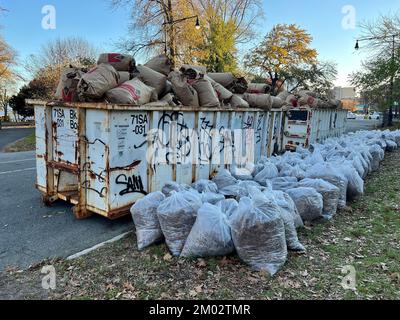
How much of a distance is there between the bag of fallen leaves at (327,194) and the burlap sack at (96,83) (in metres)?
3.15

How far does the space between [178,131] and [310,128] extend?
5.52 metres

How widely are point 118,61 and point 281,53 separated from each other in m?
25.7

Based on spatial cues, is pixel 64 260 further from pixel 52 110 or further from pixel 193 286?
pixel 52 110

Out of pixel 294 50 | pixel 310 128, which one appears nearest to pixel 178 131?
pixel 310 128

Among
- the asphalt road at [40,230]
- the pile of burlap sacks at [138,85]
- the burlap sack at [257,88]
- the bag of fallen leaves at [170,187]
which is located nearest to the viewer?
the asphalt road at [40,230]

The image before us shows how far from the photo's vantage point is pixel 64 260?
3289 mm

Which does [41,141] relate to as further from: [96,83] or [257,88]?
[257,88]

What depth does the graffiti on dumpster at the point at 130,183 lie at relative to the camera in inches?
161

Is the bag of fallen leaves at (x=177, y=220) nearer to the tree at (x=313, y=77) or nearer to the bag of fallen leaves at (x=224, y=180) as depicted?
the bag of fallen leaves at (x=224, y=180)

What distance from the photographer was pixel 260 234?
2967 mm

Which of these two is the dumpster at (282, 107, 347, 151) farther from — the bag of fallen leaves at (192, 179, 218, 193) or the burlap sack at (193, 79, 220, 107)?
the bag of fallen leaves at (192, 179, 218, 193)

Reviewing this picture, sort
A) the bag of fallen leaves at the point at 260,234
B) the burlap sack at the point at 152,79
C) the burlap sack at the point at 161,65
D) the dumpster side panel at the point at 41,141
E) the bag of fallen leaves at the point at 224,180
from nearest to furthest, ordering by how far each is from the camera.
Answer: the bag of fallen leaves at the point at 260,234
the dumpster side panel at the point at 41,141
the burlap sack at the point at 152,79
the bag of fallen leaves at the point at 224,180
the burlap sack at the point at 161,65

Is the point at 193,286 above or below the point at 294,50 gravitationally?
below

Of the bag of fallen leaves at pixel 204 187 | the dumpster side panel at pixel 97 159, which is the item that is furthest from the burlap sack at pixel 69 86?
the bag of fallen leaves at pixel 204 187
